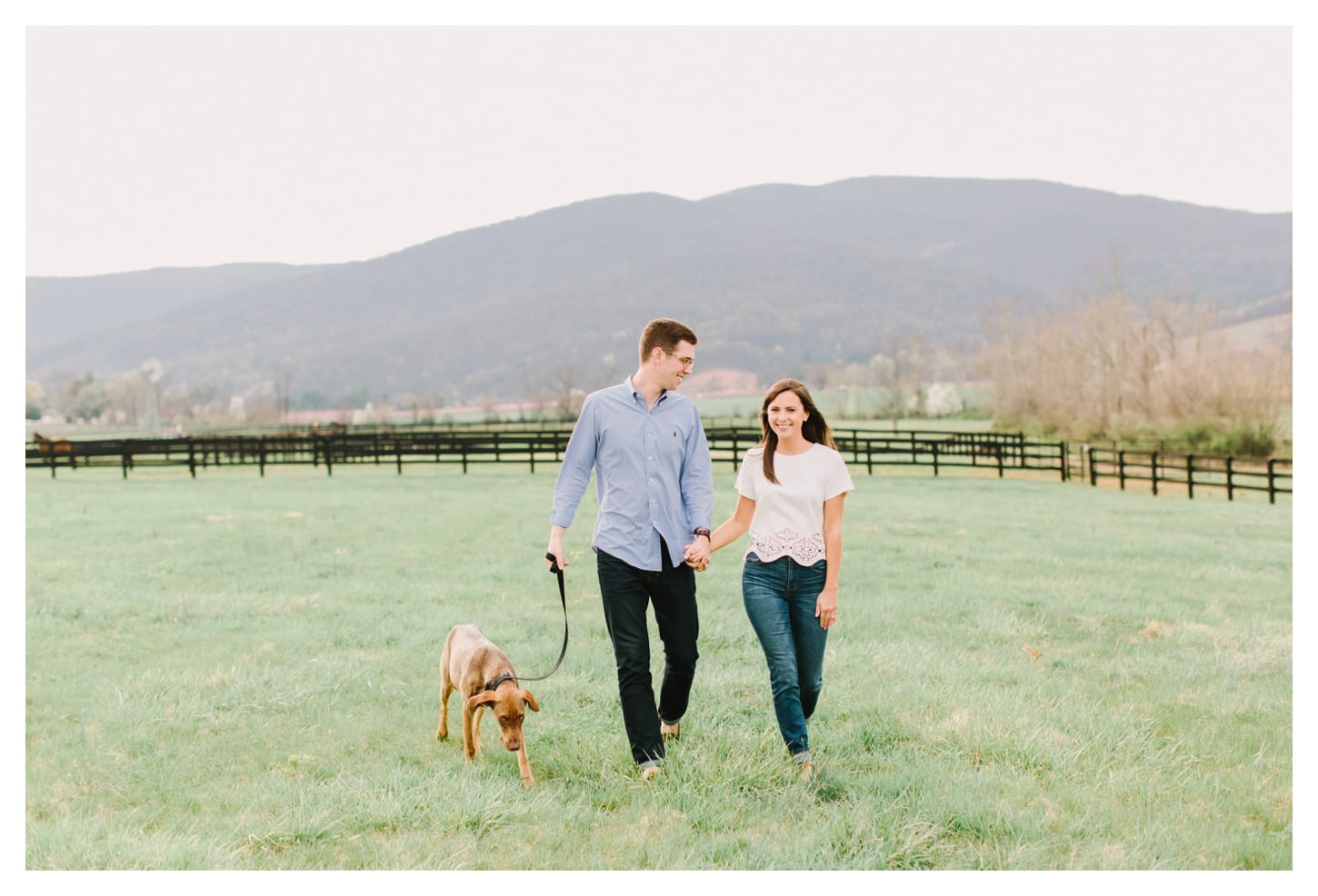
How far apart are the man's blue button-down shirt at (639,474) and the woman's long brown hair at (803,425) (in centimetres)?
27

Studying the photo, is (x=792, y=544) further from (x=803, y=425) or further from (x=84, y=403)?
(x=84, y=403)

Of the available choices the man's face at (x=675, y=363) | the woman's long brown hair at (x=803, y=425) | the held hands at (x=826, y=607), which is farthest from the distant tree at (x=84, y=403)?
the held hands at (x=826, y=607)

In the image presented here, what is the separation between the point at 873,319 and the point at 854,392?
102805 mm

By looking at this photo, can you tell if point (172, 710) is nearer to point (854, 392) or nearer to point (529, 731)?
point (529, 731)

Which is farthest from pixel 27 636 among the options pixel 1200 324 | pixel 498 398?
pixel 498 398

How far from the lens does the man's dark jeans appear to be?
13.8 ft

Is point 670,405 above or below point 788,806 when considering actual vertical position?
above

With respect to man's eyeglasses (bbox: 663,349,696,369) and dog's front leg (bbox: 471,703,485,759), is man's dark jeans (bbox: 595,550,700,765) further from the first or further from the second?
man's eyeglasses (bbox: 663,349,696,369)

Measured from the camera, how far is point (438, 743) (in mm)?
4883

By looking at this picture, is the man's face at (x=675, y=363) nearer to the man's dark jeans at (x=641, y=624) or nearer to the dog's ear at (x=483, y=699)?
the man's dark jeans at (x=641, y=624)

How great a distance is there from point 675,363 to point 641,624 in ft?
3.77

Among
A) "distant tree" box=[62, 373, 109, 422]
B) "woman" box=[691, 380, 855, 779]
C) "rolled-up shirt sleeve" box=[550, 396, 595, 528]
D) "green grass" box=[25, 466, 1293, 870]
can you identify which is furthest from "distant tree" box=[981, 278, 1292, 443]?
"distant tree" box=[62, 373, 109, 422]

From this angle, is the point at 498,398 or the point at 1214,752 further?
the point at 498,398

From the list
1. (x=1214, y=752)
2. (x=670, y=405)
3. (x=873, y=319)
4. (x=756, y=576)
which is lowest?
(x=1214, y=752)
